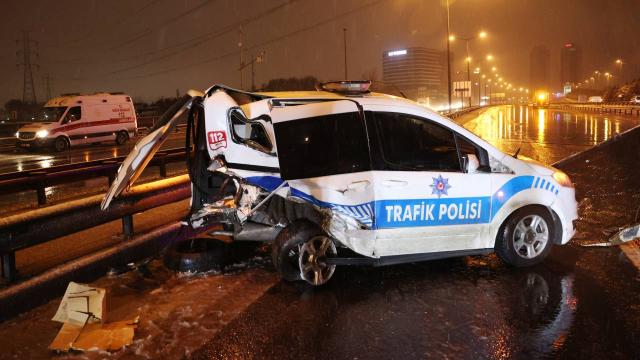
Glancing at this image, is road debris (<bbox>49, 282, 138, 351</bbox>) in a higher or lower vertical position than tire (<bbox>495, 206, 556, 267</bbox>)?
lower

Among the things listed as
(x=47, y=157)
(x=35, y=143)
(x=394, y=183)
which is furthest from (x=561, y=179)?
(x=35, y=143)

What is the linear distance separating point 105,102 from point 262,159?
2334 centimetres

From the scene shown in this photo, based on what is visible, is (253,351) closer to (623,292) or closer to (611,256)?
(623,292)

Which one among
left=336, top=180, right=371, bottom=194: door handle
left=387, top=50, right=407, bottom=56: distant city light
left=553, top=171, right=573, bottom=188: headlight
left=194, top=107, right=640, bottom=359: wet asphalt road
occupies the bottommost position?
left=194, top=107, right=640, bottom=359: wet asphalt road

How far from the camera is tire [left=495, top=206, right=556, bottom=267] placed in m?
5.75

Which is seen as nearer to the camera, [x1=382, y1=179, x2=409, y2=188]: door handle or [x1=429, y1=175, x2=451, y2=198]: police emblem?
[x1=382, y1=179, x2=409, y2=188]: door handle

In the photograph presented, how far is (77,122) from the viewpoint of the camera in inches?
999

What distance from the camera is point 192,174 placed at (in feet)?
19.5

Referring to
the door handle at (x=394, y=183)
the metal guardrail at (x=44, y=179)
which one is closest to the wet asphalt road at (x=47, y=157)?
the metal guardrail at (x=44, y=179)

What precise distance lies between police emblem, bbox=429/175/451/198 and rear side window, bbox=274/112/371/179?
0.82 meters

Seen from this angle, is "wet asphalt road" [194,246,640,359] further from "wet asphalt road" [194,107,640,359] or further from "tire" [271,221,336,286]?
"tire" [271,221,336,286]

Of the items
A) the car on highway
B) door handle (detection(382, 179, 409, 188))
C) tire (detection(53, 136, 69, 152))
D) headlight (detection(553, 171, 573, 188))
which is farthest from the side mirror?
tire (detection(53, 136, 69, 152))

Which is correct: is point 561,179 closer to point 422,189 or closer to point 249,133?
point 422,189

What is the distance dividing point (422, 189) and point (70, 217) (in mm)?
3481
